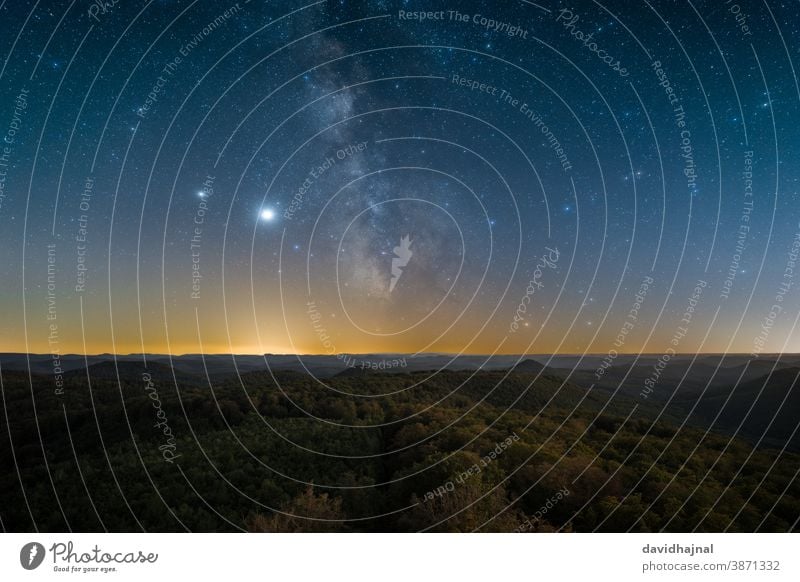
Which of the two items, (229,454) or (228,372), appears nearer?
(229,454)

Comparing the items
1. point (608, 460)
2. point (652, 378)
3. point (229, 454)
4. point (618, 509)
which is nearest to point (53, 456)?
point (229, 454)

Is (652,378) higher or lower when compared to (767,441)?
higher
